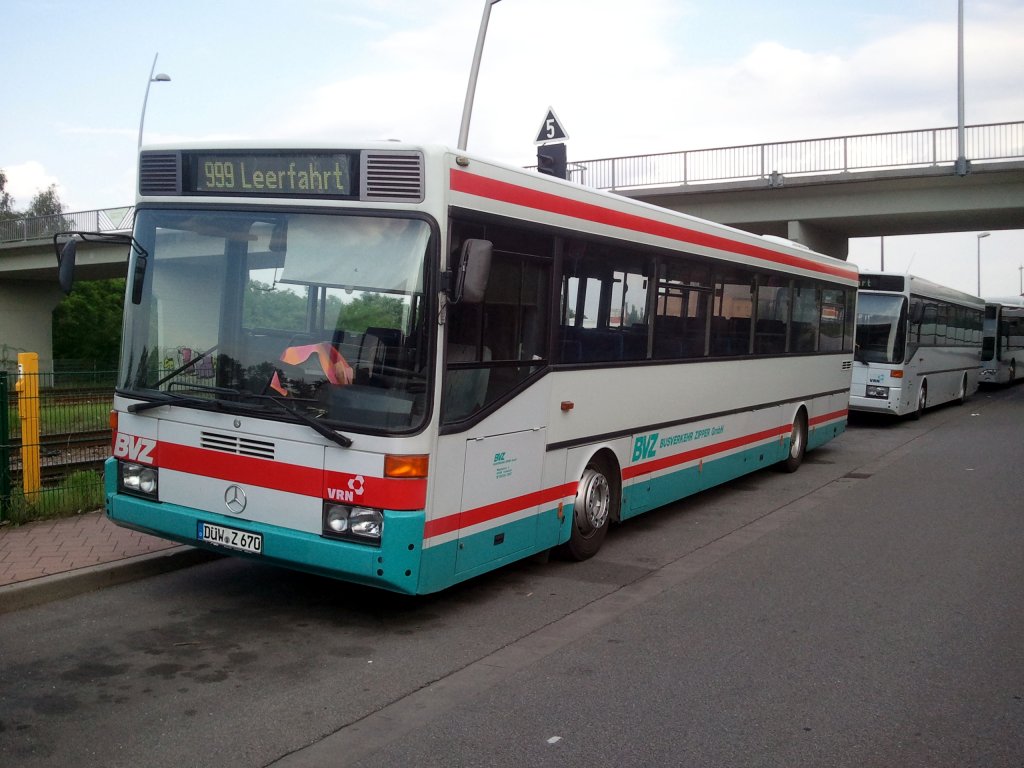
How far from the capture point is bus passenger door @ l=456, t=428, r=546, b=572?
644cm

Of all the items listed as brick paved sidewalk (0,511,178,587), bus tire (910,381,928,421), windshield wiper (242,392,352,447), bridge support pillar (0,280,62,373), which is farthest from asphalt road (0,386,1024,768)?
bridge support pillar (0,280,62,373)

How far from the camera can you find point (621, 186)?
1210 inches

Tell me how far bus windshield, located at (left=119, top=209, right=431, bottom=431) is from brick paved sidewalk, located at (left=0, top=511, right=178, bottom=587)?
1577 millimetres

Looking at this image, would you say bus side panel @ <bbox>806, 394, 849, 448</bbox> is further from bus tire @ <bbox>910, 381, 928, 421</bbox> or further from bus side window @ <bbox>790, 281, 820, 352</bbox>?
bus tire @ <bbox>910, 381, 928, 421</bbox>

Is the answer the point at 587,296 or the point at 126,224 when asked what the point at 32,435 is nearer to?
the point at 587,296

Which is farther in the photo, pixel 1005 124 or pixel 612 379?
pixel 1005 124

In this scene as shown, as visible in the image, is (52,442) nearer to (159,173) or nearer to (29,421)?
(29,421)

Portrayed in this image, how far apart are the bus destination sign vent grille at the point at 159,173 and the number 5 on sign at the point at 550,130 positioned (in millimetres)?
8400

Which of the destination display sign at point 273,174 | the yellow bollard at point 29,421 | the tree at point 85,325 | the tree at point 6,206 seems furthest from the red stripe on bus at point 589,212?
the tree at point 6,206

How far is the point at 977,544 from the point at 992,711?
14.8 ft

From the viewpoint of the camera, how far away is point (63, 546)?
7.72m

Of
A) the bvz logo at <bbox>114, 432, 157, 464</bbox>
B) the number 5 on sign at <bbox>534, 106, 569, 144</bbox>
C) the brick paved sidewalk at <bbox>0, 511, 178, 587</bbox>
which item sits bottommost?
the brick paved sidewalk at <bbox>0, 511, 178, 587</bbox>

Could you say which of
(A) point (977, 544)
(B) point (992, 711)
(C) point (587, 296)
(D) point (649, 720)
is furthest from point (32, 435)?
(A) point (977, 544)

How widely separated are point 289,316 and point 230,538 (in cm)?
145
